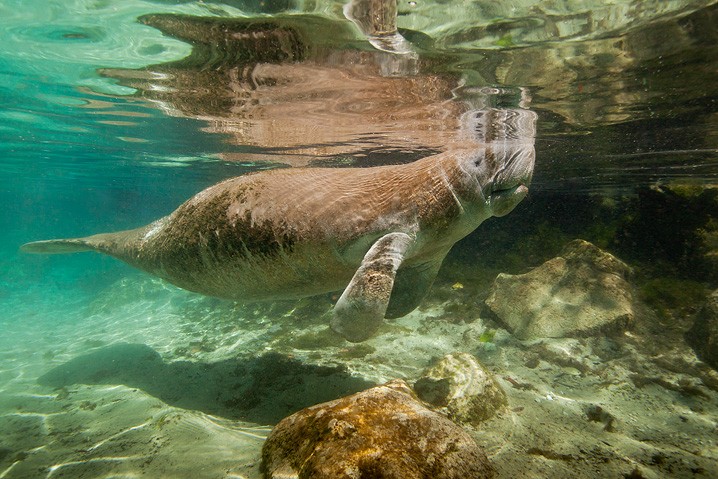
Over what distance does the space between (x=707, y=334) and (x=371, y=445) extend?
5.70m

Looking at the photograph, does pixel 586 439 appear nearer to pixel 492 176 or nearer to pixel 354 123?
pixel 492 176

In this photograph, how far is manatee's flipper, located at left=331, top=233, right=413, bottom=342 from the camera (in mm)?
2994

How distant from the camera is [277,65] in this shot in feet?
19.2

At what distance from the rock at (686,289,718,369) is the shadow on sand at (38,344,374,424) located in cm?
485

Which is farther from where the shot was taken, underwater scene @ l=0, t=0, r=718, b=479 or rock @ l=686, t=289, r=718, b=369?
rock @ l=686, t=289, r=718, b=369

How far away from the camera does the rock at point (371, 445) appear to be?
2.13 m

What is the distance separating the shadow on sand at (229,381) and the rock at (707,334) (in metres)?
4.85

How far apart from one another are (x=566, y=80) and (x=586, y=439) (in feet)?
18.0

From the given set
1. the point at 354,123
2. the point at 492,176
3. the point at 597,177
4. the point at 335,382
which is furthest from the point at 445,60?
the point at 597,177

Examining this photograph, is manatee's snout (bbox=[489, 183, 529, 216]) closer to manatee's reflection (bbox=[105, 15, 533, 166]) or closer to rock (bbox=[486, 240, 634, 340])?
manatee's reflection (bbox=[105, 15, 533, 166])

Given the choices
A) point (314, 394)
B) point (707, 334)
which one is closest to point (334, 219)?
point (314, 394)

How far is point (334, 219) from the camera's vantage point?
12.2ft

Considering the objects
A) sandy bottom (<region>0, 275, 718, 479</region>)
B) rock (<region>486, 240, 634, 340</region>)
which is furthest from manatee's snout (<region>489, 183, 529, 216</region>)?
rock (<region>486, 240, 634, 340</region>)

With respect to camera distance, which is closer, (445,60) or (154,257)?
(154,257)
